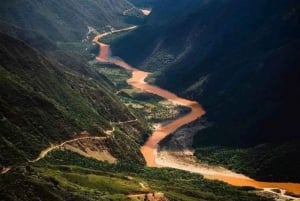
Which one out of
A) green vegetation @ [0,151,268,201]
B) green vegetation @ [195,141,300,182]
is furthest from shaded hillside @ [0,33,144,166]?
green vegetation @ [195,141,300,182]

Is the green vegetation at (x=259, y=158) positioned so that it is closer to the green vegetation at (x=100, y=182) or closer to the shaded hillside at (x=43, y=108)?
the green vegetation at (x=100, y=182)

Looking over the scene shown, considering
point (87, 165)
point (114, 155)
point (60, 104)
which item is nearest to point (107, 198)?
point (87, 165)

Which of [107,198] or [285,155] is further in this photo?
[285,155]

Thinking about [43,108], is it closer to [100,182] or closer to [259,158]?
[100,182]

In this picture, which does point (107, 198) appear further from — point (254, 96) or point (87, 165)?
point (254, 96)

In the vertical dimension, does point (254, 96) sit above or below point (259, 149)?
above

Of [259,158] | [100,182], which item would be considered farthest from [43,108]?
[259,158]

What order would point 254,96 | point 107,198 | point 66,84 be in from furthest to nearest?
point 254,96 → point 66,84 → point 107,198

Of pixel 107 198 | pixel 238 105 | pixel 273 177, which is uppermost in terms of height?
pixel 238 105
